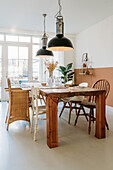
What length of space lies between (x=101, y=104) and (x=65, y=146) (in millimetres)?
917

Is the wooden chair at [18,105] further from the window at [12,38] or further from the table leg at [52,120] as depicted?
the window at [12,38]

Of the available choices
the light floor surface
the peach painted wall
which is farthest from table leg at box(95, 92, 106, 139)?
the peach painted wall

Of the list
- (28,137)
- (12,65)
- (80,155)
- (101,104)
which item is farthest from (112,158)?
(12,65)

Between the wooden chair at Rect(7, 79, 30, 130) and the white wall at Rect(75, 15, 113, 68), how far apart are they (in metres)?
2.93

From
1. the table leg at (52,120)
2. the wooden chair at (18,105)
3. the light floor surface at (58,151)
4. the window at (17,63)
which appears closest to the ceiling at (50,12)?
the window at (17,63)

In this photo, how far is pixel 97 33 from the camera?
17.7 feet

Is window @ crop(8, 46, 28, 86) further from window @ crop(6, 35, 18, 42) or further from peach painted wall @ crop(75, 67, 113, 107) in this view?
peach painted wall @ crop(75, 67, 113, 107)

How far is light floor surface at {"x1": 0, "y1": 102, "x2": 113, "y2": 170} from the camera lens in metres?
1.91

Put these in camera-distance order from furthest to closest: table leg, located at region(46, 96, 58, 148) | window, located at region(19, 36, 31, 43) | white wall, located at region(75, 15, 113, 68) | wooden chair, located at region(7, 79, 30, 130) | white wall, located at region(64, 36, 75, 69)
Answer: white wall, located at region(64, 36, 75, 69), window, located at region(19, 36, 31, 43), white wall, located at region(75, 15, 113, 68), wooden chair, located at region(7, 79, 30, 130), table leg, located at region(46, 96, 58, 148)

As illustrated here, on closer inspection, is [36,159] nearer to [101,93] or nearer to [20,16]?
[101,93]

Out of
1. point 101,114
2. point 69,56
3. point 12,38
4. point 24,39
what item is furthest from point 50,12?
point 101,114

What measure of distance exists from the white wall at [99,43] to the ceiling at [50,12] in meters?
0.23

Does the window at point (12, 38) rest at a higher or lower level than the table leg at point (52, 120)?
higher

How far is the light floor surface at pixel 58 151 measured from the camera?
1.91 meters
